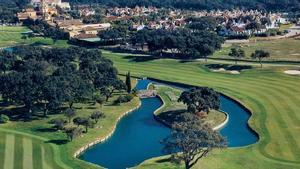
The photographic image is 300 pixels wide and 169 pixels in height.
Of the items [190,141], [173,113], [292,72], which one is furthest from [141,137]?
[292,72]

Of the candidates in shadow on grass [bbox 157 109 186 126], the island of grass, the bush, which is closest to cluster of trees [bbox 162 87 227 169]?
shadow on grass [bbox 157 109 186 126]

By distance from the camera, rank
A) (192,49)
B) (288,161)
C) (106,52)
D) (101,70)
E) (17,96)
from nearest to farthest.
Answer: (288,161) < (17,96) < (101,70) < (192,49) < (106,52)

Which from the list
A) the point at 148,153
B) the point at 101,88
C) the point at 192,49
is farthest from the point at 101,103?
the point at 192,49

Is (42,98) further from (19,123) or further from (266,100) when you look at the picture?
(266,100)

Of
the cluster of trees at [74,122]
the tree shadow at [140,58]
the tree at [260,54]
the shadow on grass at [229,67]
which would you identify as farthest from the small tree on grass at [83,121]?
the tree shadow at [140,58]

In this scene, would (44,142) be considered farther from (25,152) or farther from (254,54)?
(254,54)

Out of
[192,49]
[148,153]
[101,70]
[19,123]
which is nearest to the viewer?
[148,153]

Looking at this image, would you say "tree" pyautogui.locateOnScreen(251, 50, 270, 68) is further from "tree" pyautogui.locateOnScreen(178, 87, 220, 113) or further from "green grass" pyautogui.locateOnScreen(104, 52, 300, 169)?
"tree" pyautogui.locateOnScreen(178, 87, 220, 113)
